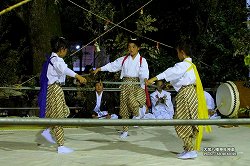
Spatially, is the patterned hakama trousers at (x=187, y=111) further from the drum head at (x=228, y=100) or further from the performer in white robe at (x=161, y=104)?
the performer in white robe at (x=161, y=104)

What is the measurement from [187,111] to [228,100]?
2957 millimetres

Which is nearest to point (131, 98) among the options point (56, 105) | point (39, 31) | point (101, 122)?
point (56, 105)

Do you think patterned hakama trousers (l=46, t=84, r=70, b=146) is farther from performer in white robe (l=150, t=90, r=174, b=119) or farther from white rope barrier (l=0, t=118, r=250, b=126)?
performer in white robe (l=150, t=90, r=174, b=119)

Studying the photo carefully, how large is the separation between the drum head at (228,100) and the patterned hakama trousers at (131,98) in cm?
184

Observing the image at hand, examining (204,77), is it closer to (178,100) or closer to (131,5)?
(131,5)

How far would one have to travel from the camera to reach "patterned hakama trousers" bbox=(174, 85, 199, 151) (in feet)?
16.5

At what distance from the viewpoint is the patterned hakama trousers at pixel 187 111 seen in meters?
5.03

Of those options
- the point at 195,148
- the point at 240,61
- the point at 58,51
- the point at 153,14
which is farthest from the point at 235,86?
the point at 153,14

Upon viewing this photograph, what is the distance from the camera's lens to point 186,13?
12.2 meters

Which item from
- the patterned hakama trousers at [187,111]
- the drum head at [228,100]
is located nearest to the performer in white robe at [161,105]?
the drum head at [228,100]

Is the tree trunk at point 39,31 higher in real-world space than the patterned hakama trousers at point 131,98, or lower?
higher

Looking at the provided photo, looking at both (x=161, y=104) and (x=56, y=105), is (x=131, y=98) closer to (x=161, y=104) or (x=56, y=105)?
(x=56, y=105)

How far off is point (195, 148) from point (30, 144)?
2.43 meters

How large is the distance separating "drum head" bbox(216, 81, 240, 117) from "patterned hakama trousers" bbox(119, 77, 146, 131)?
1842mm
